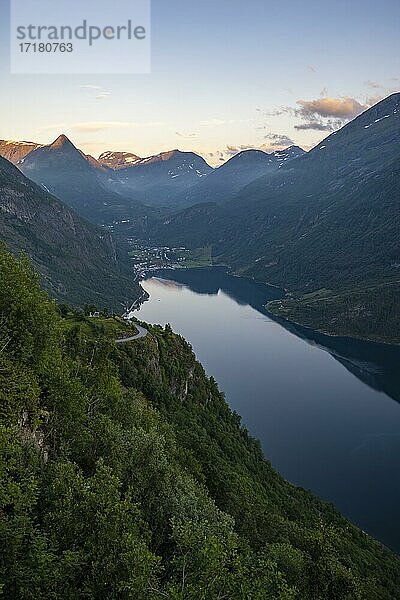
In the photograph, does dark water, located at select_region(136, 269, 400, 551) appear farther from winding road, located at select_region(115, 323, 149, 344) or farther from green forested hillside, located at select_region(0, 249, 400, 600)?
winding road, located at select_region(115, 323, 149, 344)

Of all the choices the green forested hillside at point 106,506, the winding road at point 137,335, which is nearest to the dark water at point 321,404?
the green forested hillside at point 106,506

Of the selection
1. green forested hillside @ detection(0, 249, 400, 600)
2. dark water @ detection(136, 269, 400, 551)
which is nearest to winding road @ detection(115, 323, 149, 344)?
green forested hillside @ detection(0, 249, 400, 600)

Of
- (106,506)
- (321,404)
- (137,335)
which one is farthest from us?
(321,404)

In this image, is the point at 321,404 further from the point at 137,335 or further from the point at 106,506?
the point at 106,506

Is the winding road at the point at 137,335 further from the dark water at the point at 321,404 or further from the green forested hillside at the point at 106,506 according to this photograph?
the dark water at the point at 321,404

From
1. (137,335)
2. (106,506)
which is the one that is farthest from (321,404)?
(106,506)

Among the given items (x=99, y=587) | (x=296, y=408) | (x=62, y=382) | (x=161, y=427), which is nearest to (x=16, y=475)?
(x=99, y=587)
